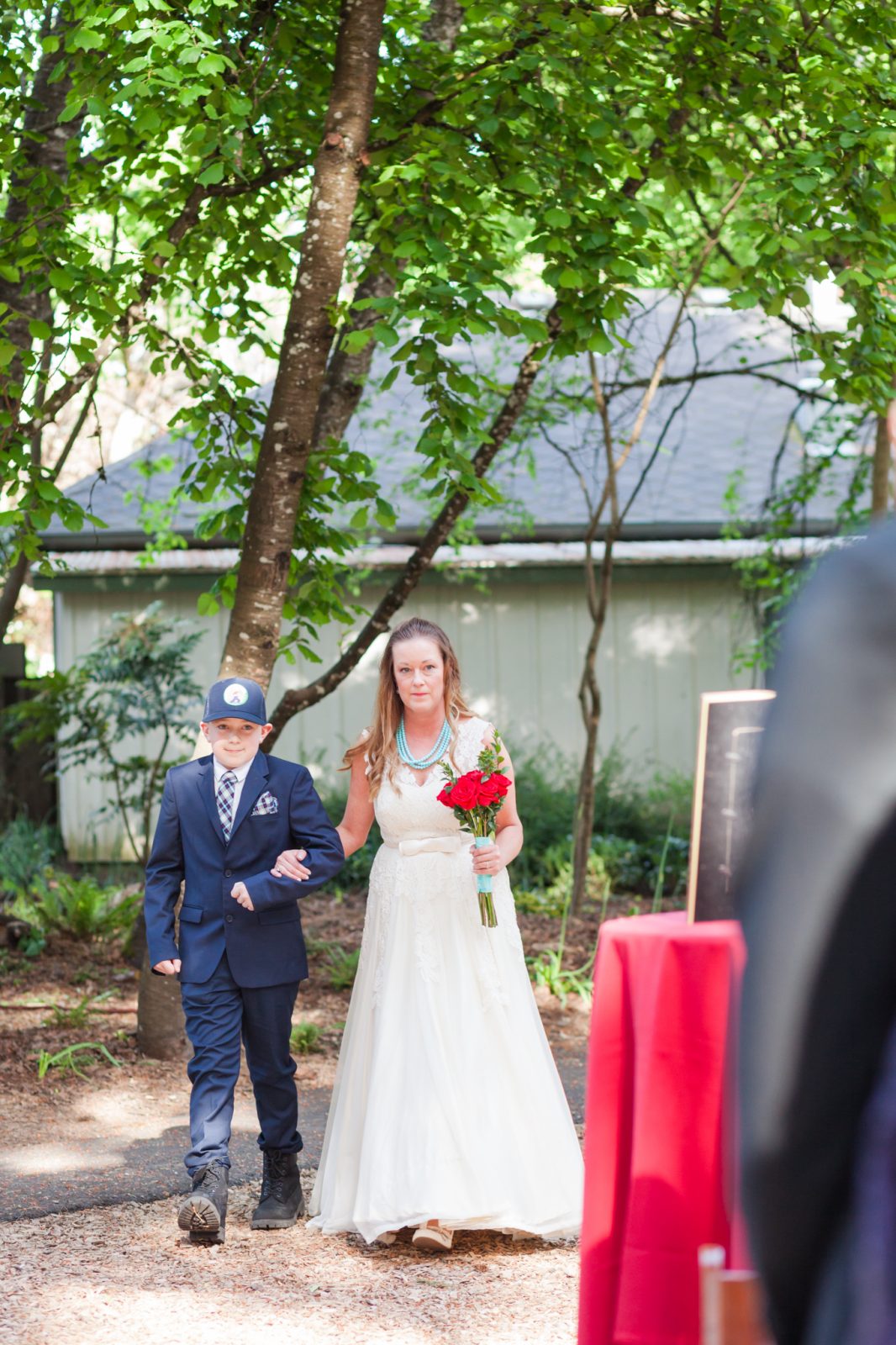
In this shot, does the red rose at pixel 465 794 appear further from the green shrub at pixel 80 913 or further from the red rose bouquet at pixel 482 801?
the green shrub at pixel 80 913

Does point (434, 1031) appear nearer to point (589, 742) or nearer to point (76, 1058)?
point (76, 1058)

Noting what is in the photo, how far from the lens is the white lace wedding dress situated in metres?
4.54

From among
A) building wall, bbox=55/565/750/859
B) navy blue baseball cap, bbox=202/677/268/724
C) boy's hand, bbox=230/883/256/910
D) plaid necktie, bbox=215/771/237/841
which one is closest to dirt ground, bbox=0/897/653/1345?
boy's hand, bbox=230/883/256/910

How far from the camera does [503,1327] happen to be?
3.98 metres

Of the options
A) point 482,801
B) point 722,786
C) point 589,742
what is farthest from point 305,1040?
point 722,786

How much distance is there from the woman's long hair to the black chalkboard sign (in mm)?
2198

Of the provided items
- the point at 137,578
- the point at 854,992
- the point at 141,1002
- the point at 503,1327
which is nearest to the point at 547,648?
the point at 137,578

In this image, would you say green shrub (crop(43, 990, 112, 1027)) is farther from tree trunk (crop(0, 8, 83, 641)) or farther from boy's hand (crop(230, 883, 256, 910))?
boy's hand (crop(230, 883, 256, 910))

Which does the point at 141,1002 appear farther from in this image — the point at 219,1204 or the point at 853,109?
the point at 853,109

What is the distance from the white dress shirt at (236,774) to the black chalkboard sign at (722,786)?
240 cm

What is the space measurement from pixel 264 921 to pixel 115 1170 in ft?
5.06

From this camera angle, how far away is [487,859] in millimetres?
4660

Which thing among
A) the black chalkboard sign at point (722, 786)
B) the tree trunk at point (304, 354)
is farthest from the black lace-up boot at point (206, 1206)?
the tree trunk at point (304, 354)

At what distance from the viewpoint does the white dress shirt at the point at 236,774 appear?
192 inches
